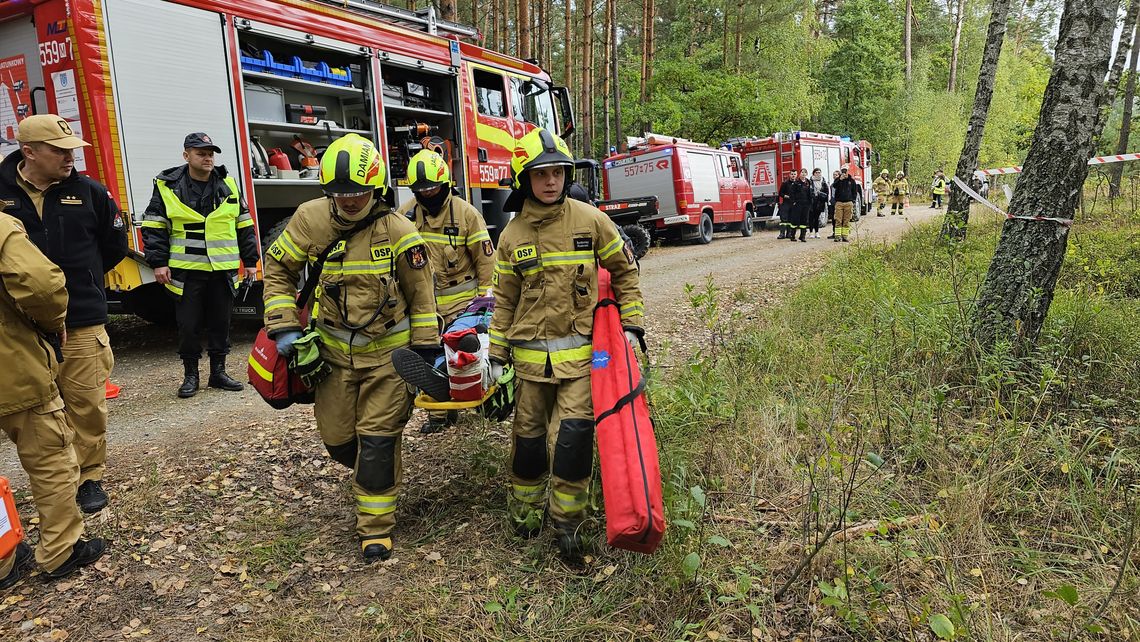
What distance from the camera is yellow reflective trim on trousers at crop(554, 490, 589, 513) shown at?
288 centimetres

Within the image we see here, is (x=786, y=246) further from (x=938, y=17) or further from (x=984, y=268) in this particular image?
(x=938, y=17)

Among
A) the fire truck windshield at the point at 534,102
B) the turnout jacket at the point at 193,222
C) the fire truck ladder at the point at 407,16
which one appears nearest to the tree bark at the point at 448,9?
the fire truck ladder at the point at 407,16

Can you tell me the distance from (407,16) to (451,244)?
5395mm

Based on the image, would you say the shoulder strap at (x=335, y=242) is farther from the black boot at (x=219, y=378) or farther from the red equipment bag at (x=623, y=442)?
the black boot at (x=219, y=378)

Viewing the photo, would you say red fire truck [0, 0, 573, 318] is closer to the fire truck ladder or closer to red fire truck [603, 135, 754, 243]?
the fire truck ladder

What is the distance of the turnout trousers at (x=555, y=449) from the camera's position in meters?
2.82

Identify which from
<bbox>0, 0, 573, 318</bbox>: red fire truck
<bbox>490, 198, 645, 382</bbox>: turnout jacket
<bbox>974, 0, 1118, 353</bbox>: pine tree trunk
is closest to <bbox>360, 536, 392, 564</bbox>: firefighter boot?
<bbox>490, 198, 645, 382</bbox>: turnout jacket

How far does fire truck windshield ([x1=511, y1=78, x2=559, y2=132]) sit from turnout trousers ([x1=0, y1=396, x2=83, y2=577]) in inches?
306

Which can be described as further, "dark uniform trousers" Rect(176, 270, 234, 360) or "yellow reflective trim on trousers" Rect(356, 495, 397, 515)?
"dark uniform trousers" Rect(176, 270, 234, 360)

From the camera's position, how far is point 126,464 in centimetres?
397

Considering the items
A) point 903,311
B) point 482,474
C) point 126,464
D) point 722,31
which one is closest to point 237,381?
point 126,464

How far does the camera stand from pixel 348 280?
2994mm

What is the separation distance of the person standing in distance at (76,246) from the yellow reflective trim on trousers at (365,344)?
4.19 ft

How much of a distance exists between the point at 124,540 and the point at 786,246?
44.1ft
